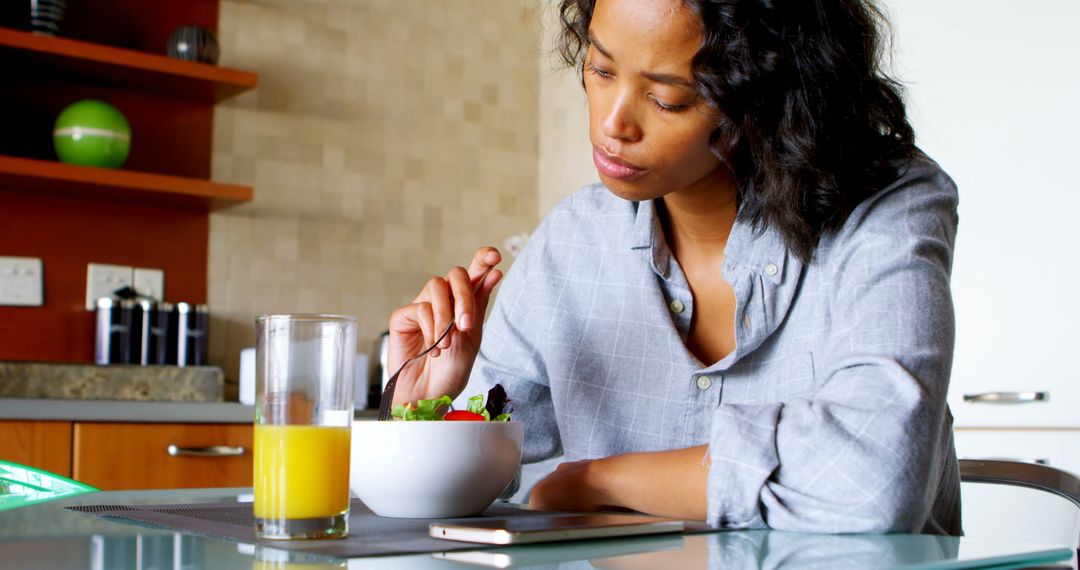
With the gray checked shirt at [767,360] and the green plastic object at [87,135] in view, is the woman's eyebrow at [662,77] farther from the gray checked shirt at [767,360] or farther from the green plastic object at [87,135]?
the green plastic object at [87,135]

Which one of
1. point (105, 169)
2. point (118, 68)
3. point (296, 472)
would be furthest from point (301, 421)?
point (118, 68)

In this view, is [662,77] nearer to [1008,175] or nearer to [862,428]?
[862,428]

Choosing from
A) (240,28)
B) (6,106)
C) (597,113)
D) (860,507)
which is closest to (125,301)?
(6,106)

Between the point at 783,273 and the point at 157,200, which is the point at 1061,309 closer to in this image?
the point at 783,273

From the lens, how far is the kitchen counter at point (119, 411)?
89.3 inches

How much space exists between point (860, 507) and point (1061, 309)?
1646mm

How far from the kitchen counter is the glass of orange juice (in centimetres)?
183

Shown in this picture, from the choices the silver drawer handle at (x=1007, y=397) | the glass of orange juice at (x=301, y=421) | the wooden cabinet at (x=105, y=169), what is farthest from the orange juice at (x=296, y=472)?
the wooden cabinet at (x=105, y=169)

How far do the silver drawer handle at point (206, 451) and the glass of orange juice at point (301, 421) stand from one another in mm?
1893

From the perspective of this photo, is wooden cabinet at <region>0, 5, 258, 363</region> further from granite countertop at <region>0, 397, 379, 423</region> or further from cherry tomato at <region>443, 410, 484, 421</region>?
cherry tomato at <region>443, 410, 484, 421</region>

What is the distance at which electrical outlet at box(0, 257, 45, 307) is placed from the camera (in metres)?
2.74

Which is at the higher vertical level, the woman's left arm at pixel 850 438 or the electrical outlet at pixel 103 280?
the electrical outlet at pixel 103 280

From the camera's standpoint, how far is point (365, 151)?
3338 millimetres

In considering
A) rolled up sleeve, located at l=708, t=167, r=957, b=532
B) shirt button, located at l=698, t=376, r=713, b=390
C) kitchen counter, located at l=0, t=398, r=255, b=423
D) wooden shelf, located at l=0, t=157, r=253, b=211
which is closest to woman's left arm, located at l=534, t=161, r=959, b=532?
rolled up sleeve, located at l=708, t=167, r=957, b=532
